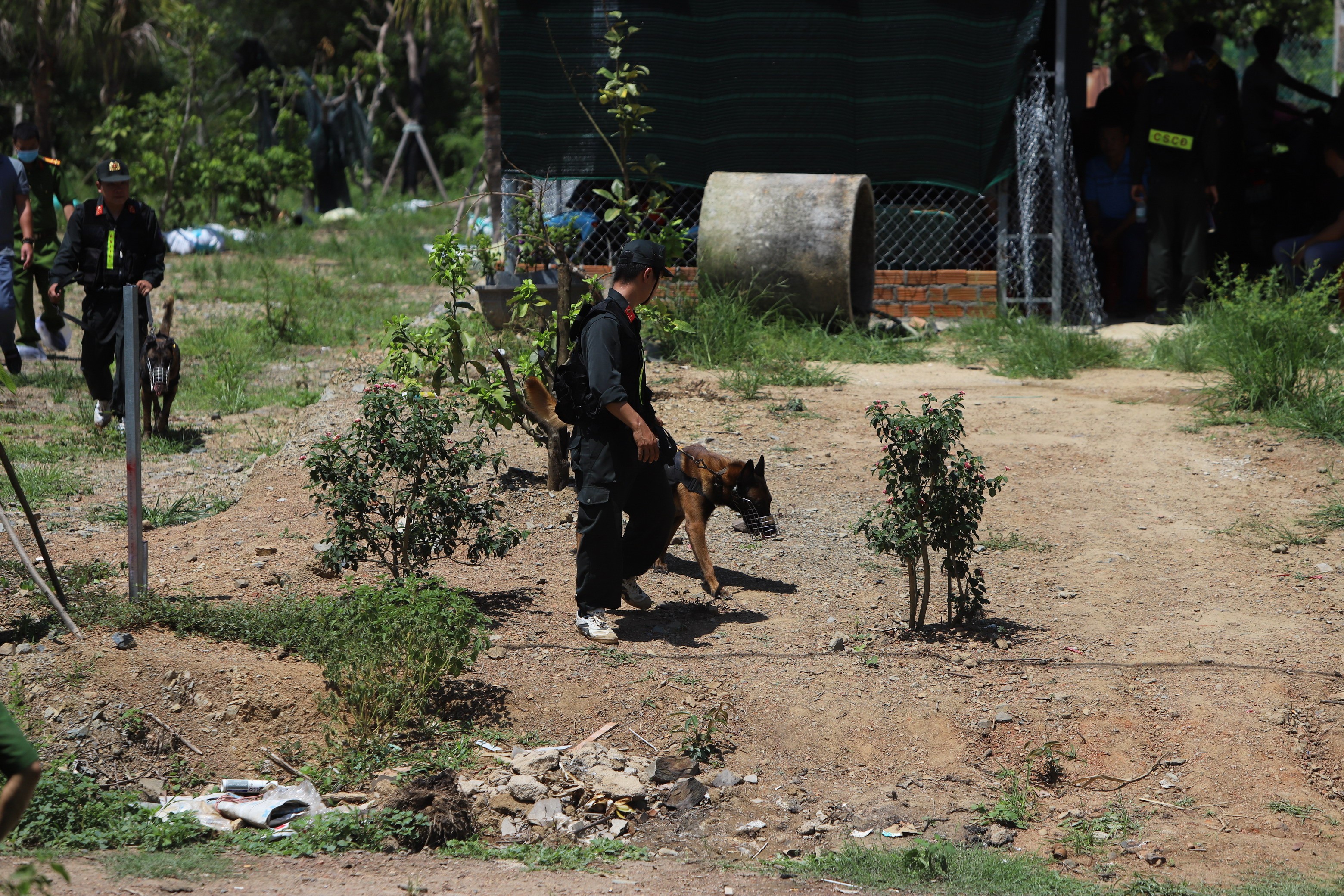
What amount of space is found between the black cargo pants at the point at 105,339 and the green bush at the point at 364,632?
3199mm

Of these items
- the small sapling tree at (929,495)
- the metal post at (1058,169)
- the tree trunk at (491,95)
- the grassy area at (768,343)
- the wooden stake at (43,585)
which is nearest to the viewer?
the wooden stake at (43,585)

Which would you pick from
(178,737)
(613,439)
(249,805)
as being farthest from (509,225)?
(249,805)

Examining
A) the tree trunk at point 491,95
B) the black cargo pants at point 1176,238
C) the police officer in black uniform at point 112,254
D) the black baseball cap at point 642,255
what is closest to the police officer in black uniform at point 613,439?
the black baseball cap at point 642,255

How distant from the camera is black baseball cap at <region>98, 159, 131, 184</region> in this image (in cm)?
739

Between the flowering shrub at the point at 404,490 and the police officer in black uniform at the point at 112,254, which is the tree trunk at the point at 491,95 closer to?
the police officer in black uniform at the point at 112,254

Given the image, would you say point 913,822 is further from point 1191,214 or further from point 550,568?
point 1191,214

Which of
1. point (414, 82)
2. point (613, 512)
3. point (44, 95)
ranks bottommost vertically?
point (613, 512)

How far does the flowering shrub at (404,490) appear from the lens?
197 inches

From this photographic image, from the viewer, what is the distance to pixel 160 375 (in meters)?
7.56

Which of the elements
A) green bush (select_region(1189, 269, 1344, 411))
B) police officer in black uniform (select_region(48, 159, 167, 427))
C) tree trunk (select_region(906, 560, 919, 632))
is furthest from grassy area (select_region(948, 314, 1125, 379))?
police officer in black uniform (select_region(48, 159, 167, 427))

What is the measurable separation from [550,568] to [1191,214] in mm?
6756

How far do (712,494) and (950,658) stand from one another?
3.82 feet

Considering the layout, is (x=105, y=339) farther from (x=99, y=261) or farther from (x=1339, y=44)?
(x=1339, y=44)

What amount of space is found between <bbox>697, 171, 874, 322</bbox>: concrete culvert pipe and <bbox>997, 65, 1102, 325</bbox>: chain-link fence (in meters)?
1.30
